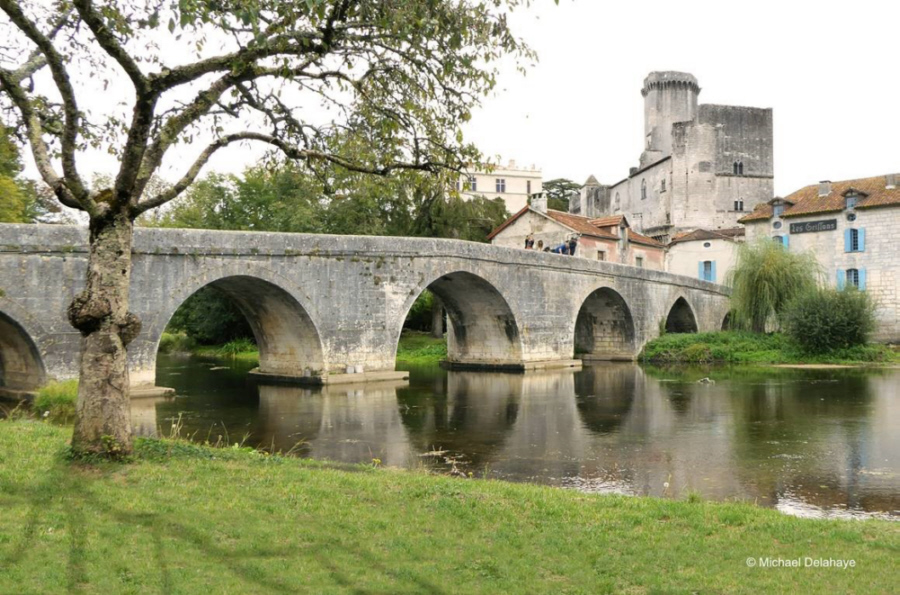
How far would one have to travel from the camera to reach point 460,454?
38.6ft

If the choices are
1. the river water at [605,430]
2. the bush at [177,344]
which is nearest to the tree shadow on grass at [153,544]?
the river water at [605,430]

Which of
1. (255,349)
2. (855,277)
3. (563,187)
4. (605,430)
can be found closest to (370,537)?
(605,430)

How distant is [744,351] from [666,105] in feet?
121

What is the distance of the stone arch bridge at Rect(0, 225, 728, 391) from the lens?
15.9 metres

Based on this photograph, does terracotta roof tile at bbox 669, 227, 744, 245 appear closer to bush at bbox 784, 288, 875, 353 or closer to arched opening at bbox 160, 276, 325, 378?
bush at bbox 784, 288, 875, 353

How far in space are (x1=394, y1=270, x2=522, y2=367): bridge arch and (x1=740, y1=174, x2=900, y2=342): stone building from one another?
1711cm

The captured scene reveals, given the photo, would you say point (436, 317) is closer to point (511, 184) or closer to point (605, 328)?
point (605, 328)

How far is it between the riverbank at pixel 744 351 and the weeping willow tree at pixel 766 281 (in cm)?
95

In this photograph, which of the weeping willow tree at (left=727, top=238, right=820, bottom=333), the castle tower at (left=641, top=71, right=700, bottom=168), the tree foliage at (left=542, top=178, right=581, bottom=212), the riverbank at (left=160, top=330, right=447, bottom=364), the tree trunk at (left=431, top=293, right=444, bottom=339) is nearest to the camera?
the weeping willow tree at (left=727, top=238, right=820, bottom=333)

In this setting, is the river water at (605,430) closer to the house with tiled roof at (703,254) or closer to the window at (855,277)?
the window at (855,277)

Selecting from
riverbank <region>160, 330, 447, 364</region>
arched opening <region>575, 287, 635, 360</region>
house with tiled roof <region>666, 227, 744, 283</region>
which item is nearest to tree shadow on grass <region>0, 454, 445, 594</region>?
riverbank <region>160, 330, 447, 364</region>

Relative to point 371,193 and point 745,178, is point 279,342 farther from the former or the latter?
point 745,178

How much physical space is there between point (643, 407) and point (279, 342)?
10.3 m

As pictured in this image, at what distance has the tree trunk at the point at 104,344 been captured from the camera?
7.46 meters
